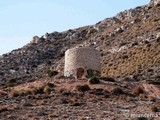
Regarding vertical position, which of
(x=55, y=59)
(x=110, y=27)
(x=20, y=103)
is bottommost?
(x=20, y=103)

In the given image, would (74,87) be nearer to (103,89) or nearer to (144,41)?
(103,89)

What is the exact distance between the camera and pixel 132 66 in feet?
235

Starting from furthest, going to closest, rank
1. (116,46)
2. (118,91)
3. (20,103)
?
(116,46) → (118,91) → (20,103)

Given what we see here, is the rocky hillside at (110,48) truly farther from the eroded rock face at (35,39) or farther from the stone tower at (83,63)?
the stone tower at (83,63)

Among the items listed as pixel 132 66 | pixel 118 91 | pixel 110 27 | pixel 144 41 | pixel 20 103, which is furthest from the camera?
pixel 110 27

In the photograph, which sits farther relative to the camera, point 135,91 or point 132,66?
point 132,66

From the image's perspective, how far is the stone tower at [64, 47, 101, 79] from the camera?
5219 cm

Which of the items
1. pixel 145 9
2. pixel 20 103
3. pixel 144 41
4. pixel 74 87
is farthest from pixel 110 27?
pixel 20 103

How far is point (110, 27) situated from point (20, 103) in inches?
2493

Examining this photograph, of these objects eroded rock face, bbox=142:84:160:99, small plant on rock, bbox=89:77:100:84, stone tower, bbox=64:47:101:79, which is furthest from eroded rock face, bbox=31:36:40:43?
small plant on rock, bbox=89:77:100:84

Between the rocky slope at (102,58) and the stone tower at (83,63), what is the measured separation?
1.82m

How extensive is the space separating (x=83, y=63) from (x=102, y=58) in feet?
96.1

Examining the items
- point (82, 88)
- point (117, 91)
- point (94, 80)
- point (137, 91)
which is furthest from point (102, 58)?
point (117, 91)

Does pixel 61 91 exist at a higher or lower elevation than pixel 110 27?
lower
